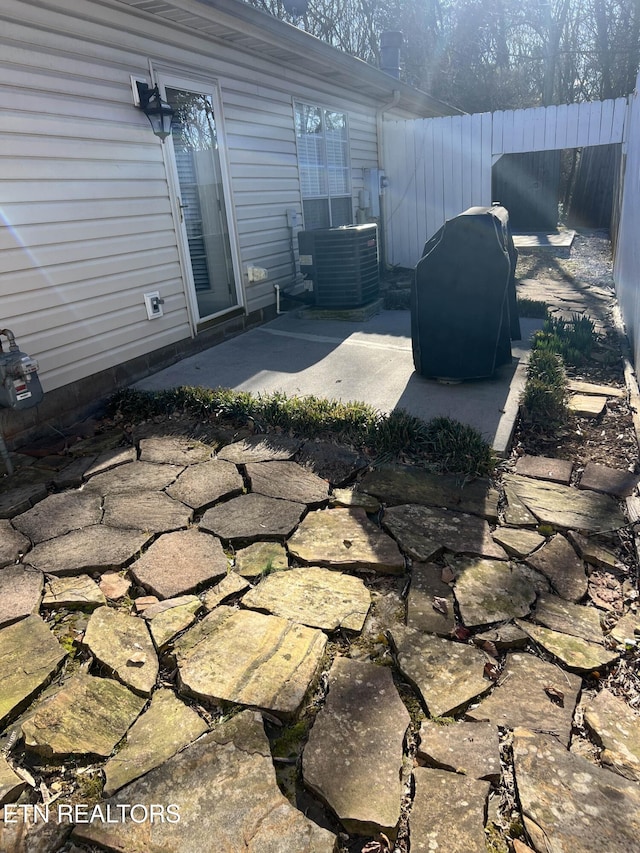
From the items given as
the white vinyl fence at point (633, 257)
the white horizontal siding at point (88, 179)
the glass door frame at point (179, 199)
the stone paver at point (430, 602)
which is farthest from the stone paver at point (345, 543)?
the glass door frame at point (179, 199)

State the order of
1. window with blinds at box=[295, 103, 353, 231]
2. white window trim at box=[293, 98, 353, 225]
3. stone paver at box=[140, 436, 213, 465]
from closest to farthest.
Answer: stone paver at box=[140, 436, 213, 465] → white window trim at box=[293, 98, 353, 225] → window with blinds at box=[295, 103, 353, 231]

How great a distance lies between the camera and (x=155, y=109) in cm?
473

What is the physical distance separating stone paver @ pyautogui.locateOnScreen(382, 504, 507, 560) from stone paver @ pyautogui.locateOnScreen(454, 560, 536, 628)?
0.10 metres

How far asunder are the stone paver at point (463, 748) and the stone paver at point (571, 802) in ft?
0.24

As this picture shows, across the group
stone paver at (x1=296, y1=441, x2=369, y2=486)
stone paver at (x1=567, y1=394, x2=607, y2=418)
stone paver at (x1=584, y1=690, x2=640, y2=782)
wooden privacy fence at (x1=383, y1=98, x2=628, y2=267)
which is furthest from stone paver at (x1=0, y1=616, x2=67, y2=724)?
wooden privacy fence at (x1=383, y1=98, x2=628, y2=267)

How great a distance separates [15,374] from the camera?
348 cm

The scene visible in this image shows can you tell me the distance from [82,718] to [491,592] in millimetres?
1624

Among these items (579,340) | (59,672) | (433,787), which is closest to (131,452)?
(59,672)

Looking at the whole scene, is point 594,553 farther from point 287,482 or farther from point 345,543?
point 287,482

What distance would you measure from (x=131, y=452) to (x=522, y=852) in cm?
307

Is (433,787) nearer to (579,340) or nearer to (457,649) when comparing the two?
(457,649)

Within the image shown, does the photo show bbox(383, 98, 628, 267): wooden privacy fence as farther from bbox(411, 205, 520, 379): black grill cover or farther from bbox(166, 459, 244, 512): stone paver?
bbox(166, 459, 244, 512): stone paver

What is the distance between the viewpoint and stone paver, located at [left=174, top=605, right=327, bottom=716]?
1.93 m

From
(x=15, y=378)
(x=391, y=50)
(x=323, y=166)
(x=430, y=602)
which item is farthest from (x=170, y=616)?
(x=391, y=50)
